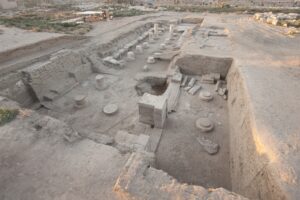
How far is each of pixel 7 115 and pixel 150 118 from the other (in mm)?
3881

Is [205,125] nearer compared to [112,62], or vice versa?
[205,125]

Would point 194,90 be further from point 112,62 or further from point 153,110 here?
point 112,62

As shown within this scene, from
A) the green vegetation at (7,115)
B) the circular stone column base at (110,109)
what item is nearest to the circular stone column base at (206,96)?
the circular stone column base at (110,109)

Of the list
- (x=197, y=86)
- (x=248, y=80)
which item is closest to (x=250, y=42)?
(x=197, y=86)

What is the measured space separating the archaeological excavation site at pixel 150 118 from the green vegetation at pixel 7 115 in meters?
0.02

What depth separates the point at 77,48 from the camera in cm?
997

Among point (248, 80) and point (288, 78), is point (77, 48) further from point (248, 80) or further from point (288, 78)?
point (288, 78)

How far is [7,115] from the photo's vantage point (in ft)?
14.1

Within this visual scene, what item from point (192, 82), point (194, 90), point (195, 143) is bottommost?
point (195, 143)

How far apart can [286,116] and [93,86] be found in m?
7.81

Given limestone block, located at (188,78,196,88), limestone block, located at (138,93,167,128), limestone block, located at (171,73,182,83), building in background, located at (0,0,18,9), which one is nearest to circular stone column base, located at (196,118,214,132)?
limestone block, located at (138,93,167,128)

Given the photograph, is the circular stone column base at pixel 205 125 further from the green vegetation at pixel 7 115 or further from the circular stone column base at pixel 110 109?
the green vegetation at pixel 7 115

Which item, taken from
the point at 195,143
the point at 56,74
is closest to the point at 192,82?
the point at 195,143

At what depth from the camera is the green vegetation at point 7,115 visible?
4191 millimetres
